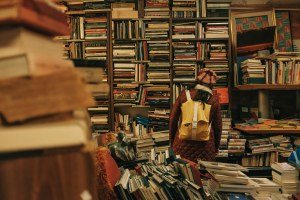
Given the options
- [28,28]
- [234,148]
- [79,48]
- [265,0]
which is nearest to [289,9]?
[265,0]

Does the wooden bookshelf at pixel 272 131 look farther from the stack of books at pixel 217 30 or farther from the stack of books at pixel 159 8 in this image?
the stack of books at pixel 159 8

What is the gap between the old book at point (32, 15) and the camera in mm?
599

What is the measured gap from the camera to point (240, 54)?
15.0 ft

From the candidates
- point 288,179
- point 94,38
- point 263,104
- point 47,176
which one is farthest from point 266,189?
point 94,38

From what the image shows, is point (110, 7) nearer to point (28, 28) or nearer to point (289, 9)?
point (289, 9)

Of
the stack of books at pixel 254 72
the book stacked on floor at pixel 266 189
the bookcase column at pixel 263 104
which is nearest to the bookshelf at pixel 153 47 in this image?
the stack of books at pixel 254 72

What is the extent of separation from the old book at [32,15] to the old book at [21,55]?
2 centimetres

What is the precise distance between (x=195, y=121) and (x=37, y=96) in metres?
2.40

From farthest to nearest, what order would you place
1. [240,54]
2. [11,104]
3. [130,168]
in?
1. [240,54]
2. [130,168]
3. [11,104]

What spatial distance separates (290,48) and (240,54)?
69 cm

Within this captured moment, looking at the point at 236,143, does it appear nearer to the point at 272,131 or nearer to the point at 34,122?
the point at 272,131

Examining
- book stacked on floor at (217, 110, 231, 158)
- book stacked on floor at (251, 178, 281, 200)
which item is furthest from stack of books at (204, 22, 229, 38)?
book stacked on floor at (251, 178, 281, 200)

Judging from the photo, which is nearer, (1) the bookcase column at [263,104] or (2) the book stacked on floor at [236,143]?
(2) the book stacked on floor at [236,143]

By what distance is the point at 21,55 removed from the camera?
0.60 m
